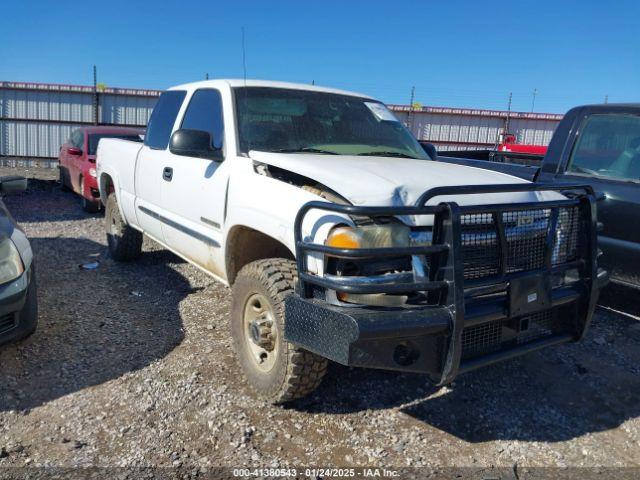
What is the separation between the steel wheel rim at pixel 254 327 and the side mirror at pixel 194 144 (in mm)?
1093

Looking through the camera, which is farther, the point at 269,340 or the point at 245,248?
the point at 245,248

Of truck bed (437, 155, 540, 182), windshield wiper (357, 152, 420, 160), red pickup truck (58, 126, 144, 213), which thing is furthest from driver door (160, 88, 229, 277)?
red pickup truck (58, 126, 144, 213)

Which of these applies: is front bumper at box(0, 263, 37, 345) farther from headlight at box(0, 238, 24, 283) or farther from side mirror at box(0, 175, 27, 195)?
side mirror at box(0, 175, 27, 195)

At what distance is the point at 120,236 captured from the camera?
Result: 5.95 m

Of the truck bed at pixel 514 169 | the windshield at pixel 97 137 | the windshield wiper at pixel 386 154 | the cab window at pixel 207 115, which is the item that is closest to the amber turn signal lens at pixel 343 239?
the windshield wiper at pixel 386 154

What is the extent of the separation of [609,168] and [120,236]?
494cm

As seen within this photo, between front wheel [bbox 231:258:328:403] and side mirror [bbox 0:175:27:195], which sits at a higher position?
side mirror [bbox 0:175:27:195]

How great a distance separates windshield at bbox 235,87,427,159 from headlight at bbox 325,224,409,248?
1.23 meters

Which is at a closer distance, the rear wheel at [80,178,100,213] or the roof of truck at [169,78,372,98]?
the roof of truck at [169,78,372,98]

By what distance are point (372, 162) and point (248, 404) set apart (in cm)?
169

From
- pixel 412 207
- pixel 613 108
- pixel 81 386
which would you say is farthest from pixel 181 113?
pixel 613 108

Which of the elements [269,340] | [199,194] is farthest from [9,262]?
[269,340]

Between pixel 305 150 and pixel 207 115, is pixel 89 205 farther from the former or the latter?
pixel 305 150

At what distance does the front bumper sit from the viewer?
3.42 metres
